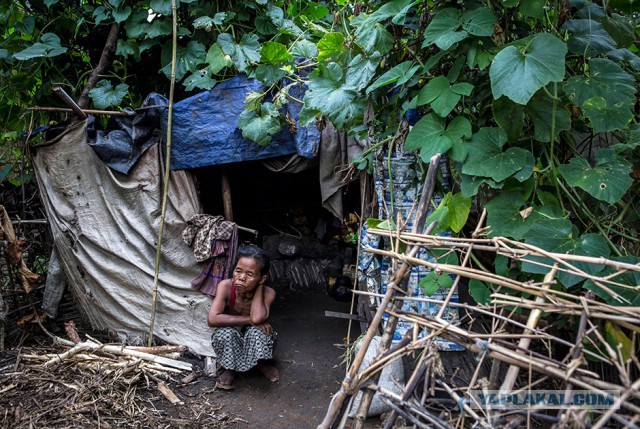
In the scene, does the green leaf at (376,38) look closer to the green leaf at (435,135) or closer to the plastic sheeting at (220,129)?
the green leaf at (435,135)

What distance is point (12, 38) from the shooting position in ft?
16.3

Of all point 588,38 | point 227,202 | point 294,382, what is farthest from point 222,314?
point 588,38

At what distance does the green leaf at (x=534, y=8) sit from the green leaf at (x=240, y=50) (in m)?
2.49

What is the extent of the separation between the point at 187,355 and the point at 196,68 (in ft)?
8.48

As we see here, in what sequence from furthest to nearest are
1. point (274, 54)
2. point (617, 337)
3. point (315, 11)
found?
point (315, 11), point (274, 54), point (617, 337)

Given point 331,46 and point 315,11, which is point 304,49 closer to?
point 331,46

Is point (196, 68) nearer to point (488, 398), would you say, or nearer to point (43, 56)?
point (43, 56)

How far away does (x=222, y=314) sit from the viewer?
4309 millimetres

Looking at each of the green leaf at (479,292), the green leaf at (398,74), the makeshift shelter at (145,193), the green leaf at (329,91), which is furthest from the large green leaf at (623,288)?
the makeshift shelter at (145,193)

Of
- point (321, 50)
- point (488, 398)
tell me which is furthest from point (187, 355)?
point (488, 398)

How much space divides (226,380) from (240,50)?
2790 millimetres

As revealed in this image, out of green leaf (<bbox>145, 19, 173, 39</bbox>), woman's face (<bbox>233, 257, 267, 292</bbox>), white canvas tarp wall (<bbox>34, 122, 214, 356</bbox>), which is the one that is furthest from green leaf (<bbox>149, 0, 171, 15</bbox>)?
woman's face (<bbox>233, 257, 267, 292</bbox>)

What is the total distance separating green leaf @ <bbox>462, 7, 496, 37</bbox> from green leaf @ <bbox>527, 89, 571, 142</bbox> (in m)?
0.41

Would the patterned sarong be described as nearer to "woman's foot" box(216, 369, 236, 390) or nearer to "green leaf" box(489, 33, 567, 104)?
"woman's foot" box(216, 369, 236, 390)
